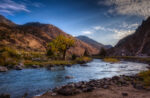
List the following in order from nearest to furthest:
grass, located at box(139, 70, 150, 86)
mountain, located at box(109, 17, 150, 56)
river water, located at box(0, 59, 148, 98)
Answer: river water, located at box(0, 59, 148, 98) < grass, located at box(139, 70, 150, 86) < mountain, located at box(109, 17, 150, 56)

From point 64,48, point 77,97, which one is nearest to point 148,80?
point 77,97

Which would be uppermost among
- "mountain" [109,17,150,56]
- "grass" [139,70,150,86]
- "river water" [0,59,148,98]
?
"mountain" [109,17,150,56]

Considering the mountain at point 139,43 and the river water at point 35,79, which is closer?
the river water at point 35,79

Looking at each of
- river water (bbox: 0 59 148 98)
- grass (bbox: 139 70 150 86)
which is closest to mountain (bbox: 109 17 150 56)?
river water (bbox: 0 59 148 98)

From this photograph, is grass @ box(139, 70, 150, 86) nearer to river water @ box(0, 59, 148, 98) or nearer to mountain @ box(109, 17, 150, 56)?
river water @ box(0, 59, 148, 98)

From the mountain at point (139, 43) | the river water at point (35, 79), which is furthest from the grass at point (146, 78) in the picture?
the mountain at point (139, 43)

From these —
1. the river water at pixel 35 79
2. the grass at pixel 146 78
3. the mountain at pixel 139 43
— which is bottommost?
the river water at pixel 35 79

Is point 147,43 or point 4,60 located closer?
point 4,60

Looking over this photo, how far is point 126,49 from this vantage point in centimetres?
12262

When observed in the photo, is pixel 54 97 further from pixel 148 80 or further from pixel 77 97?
pixel 148 80

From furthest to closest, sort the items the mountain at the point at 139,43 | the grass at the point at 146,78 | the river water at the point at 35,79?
the mountain at the point at 139,43, the grass at the point at 146,78, the river water at the point at 35,79

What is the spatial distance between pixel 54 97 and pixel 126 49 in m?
125

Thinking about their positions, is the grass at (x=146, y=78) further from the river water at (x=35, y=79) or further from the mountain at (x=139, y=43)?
the mountain at (x=139, y=43)

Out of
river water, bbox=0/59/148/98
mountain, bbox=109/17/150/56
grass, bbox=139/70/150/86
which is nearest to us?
river water, bbox=0/59/148/98
